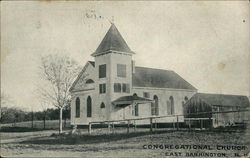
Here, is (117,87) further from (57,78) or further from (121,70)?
(57,78)

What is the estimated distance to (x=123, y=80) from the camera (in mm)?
6668

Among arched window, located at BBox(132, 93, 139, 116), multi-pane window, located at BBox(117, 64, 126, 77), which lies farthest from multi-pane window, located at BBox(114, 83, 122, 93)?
arched window, located at BBox(132, 93, 139, 116)

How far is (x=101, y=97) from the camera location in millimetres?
6688

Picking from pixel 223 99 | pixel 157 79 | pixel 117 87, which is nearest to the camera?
pixel 223 99

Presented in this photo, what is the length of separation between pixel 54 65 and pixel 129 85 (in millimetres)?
1424

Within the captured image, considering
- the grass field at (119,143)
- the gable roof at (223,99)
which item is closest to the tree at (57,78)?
the grass field at (119,143)

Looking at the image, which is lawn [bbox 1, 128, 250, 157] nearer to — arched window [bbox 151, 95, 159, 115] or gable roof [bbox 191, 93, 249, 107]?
arched window [bbox 151, 95, 159, 115]

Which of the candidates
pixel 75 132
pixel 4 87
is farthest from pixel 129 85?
pixel 4 87

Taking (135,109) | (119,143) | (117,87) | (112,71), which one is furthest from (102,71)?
(119,143)

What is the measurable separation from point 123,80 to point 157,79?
623mm

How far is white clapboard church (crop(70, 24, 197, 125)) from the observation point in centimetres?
639

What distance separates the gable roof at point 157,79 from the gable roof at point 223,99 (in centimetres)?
25

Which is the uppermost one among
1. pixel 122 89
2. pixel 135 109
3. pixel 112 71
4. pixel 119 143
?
pixel 112 71

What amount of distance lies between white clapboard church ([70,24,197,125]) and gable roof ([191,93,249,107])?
0.22 metres
